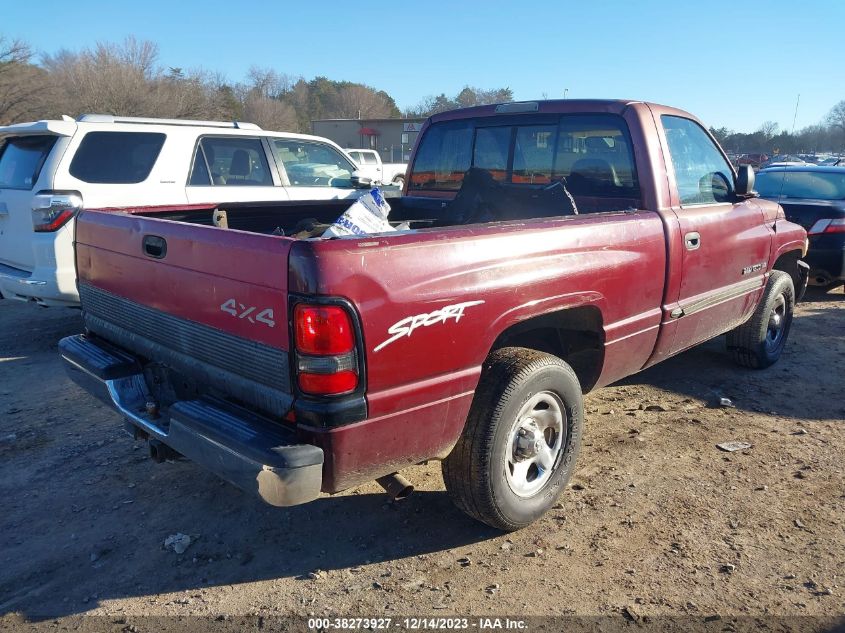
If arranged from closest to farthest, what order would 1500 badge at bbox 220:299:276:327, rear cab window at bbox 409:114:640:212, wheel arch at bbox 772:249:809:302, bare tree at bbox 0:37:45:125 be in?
1500 badge at bbox 220:299:276:327
rear cab window at bbox 409:114:640:212
wheel arch at bbox 772:249:809:302
bare tree at bbox 0:37:45:125

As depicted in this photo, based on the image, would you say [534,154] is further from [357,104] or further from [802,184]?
[357,104]

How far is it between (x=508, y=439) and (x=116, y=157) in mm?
4965

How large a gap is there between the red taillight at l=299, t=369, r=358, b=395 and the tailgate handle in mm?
1002

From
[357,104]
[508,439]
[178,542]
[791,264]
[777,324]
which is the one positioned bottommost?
[178,542]

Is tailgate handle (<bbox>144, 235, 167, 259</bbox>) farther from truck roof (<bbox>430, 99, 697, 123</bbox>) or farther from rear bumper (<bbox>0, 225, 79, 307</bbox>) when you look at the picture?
rear bumper (<bbox>0, 225, 79, 307</bbox>)

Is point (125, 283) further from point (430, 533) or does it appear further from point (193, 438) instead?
point (430, 533)

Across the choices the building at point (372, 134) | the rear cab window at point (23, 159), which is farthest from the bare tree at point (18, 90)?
the rear cab window at point (23, 159)

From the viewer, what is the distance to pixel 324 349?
220 centimetres

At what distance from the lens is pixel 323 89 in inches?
3433

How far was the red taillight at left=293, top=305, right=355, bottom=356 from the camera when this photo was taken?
2180 millimetres

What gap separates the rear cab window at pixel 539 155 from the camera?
12.8 ft

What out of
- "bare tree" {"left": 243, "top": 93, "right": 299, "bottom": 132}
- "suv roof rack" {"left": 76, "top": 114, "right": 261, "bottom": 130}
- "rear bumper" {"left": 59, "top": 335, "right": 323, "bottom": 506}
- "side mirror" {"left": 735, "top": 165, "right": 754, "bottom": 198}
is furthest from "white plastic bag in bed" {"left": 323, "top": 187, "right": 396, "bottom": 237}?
"bare tree" {"left": 243, "top": 93, "right": 299, "bottom": 132}

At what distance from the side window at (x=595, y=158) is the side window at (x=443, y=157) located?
2.77 feet

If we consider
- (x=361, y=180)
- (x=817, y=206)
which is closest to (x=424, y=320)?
(x=361, y=180)
